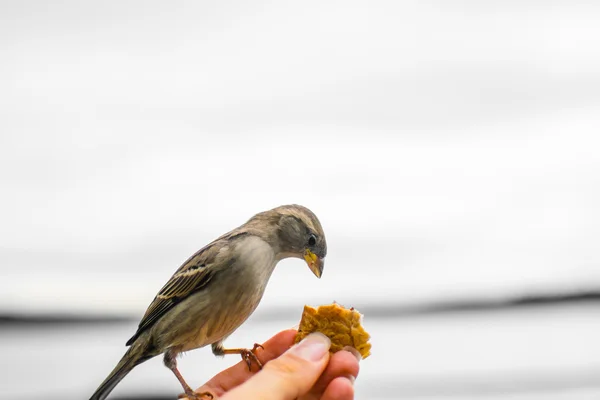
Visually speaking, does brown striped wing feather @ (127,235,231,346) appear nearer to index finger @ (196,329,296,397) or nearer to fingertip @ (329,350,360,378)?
index finger @ (196,329,296,397)

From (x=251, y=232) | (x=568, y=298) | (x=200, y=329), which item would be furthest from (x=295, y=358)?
(x=568, y=298)

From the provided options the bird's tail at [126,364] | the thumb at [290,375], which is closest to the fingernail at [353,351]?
the thumb at [290,375]

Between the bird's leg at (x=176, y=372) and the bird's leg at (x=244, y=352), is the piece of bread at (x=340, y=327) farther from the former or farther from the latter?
the bird's leg at (x=176, y=372)

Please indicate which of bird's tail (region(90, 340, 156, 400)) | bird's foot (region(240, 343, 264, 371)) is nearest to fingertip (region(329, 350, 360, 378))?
bird's foot (region(240, 343, 264, 371))

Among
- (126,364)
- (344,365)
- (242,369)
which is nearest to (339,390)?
(344,365)

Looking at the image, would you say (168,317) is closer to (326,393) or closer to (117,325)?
(326,393)
